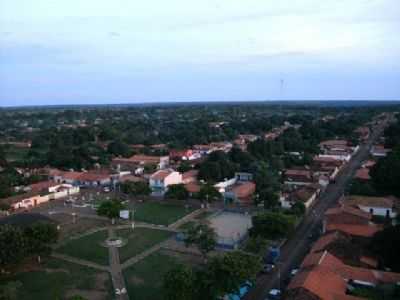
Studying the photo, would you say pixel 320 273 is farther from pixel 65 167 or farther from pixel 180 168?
pixel 65 167

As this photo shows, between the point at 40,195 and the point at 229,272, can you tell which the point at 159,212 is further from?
the point at 229,272

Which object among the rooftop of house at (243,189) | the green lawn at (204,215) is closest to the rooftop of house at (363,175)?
the rooftop of house at (243,189)

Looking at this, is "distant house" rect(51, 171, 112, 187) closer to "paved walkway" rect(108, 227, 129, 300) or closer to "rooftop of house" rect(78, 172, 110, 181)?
"rooftop of house" rect(78, 172, 110, 181)

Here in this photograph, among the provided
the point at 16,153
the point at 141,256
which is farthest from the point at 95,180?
the point at 16,153

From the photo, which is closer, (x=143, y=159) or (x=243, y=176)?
(x=243, y=176)

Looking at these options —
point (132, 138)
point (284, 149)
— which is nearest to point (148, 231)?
point (284, 149)

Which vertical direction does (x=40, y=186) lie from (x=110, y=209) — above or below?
below
